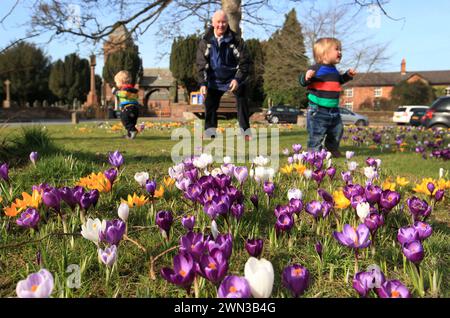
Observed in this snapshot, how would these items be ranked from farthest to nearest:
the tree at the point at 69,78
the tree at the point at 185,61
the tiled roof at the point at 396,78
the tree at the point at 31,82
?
the tiled roof at the point at 396,78 < the tree at the point at 69,78 < the tree at the point at 31,82 < the tree at the point at 185,61

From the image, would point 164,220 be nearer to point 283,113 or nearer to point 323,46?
point 323,46

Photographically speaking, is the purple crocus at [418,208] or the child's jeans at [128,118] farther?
the child's jeans at [128,118]

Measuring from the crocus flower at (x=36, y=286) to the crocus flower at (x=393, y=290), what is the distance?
2.95ft

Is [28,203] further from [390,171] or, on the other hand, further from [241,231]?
[390,171]

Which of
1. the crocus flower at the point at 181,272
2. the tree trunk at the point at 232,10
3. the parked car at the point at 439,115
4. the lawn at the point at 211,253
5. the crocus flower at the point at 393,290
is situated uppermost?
the tree trunk at the point at 232,10

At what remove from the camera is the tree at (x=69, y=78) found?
53938 millimetres

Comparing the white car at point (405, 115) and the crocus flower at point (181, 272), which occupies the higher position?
the white car at point (405, 115)

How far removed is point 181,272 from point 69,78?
59.1 m

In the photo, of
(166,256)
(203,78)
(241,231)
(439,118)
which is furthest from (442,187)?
(439,118)

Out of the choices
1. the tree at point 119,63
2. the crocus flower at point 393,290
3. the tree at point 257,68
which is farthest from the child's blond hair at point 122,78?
the tree at point 119,63

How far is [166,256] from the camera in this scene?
5.31ft

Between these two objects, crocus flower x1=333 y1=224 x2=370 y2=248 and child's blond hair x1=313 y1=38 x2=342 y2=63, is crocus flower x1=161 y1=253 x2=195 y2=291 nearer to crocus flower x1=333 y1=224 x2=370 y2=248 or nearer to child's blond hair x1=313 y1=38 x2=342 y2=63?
crocus flower x1=333 y1=224 x2=370 y2=248

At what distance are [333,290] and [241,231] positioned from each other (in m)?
0.63

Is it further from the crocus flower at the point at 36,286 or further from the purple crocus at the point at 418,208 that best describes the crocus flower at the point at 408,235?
the crocus flower at the point at 36,286
